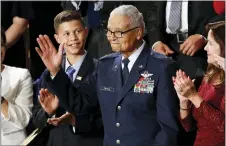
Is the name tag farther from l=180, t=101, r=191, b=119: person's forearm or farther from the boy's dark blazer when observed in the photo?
l=180, t=101, r=191, b=119: person's forearm

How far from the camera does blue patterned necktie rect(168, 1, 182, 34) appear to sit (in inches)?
104

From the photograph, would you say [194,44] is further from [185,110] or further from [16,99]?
[16,99]

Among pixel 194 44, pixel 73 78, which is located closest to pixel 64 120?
pixel 73 78

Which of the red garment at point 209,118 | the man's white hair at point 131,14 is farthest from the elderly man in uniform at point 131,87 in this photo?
the red garment at point 209,118

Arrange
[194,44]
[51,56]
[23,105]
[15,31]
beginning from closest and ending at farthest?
[51,56]
[194,44]
[23,105]
[15,31]

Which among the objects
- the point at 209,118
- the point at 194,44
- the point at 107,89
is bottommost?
the point at 209,118

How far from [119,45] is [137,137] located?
1.34 ft

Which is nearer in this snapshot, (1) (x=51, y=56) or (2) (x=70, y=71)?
(1) (x=51, y=56)

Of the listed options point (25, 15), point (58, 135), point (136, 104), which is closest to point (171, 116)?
point (136, 104)

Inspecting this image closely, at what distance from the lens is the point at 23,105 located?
2799mm

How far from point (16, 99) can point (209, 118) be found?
1.08 meters

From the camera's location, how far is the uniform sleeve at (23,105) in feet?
9.09

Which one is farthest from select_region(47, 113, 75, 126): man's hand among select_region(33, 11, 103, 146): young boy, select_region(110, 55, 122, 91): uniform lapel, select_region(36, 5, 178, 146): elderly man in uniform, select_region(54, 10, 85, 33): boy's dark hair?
select_region(54, 10, 85, 33): boy's dark hair

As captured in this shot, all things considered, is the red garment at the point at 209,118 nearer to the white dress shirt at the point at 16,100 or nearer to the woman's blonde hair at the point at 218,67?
the woman's blonde hair at the point at 218,67
